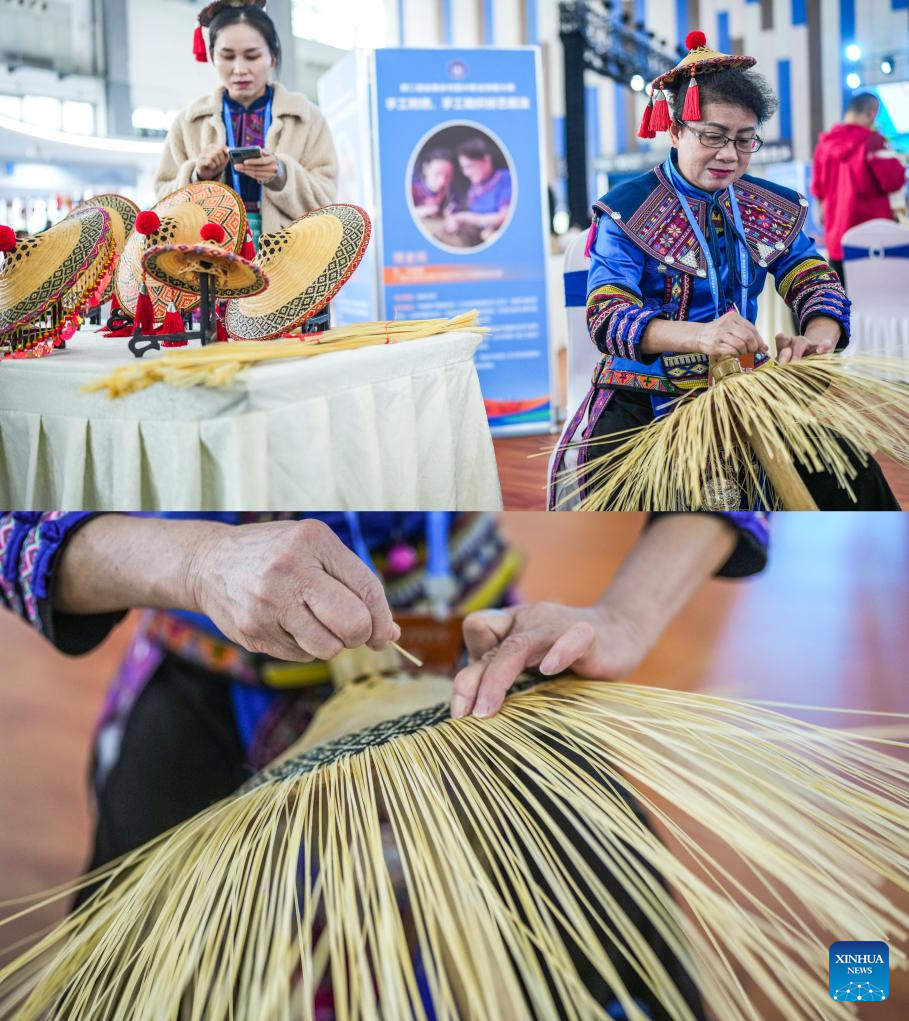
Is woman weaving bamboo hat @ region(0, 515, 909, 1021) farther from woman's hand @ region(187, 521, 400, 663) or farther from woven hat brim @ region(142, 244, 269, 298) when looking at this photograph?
woven hat brim @ region(142, 244, 269, 298)

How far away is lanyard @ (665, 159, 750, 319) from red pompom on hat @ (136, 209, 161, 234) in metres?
0.70

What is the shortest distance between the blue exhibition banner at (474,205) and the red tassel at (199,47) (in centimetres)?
26

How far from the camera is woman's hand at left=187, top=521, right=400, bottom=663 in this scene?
1.10m

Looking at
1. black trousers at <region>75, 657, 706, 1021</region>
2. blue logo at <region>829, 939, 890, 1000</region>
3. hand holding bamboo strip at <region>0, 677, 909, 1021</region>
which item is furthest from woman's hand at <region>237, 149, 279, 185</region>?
blue logo at <region>829, 939, 890, 1000</region>

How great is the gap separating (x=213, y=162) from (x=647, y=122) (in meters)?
0.62

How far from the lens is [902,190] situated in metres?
1.25

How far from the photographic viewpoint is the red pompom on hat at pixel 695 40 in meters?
1.13

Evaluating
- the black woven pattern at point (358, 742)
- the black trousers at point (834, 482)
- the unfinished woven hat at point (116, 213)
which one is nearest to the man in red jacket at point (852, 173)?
the black trousers at point (834, 482)

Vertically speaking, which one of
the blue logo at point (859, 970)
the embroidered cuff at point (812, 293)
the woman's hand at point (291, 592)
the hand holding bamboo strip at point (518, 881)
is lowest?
the blue logo at point (859, 970)

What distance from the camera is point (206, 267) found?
1.27m

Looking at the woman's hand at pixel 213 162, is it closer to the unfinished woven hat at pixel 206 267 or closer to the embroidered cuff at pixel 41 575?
the unfinished woven hat at pixel 206 267

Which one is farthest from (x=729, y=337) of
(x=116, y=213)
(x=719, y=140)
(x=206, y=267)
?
(x=116, y=213)

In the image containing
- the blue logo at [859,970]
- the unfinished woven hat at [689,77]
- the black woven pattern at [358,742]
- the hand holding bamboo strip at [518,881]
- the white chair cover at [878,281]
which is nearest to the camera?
the hand holding bamboo strip at [518,881]

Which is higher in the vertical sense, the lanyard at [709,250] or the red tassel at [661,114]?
the red tassel at [661,114]
